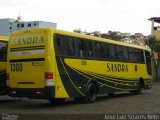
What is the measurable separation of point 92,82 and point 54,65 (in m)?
3.63

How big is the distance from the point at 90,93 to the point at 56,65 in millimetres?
3324

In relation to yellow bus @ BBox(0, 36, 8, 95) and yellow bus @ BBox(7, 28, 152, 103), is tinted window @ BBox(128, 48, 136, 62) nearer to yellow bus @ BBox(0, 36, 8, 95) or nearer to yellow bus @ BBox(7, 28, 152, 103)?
yellow bus @ BBox(7, 28, 152, 103)

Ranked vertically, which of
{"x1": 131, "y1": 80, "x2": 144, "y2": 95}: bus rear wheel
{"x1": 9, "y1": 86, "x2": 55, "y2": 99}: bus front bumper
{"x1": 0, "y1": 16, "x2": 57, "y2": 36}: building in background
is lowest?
{"x1": 131, "y1": 80, "x2": 144, "y2": 95}: bus rear wheel

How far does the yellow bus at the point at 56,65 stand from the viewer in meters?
17.3

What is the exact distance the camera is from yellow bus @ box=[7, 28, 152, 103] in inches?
682

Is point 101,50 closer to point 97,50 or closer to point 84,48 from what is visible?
point 97,50

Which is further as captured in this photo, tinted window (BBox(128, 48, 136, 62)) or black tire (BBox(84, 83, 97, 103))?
tinted window (BBox(128, 48, 136, 62))

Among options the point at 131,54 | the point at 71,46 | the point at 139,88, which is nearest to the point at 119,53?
the point at 131,54

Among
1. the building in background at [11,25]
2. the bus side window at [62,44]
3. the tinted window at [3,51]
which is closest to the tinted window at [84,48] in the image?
the bus side window at [62,44]

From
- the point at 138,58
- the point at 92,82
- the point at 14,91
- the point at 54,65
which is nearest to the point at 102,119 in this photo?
the point at 54,65

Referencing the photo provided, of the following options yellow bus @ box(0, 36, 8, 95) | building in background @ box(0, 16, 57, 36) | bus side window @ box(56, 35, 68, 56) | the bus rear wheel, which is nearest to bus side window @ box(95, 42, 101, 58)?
bus side window @ box(56, 35, 68, 56)

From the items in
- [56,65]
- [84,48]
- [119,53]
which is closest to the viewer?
[56,65]

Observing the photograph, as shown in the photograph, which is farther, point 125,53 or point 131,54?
point 131,54

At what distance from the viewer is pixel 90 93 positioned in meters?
20.2
